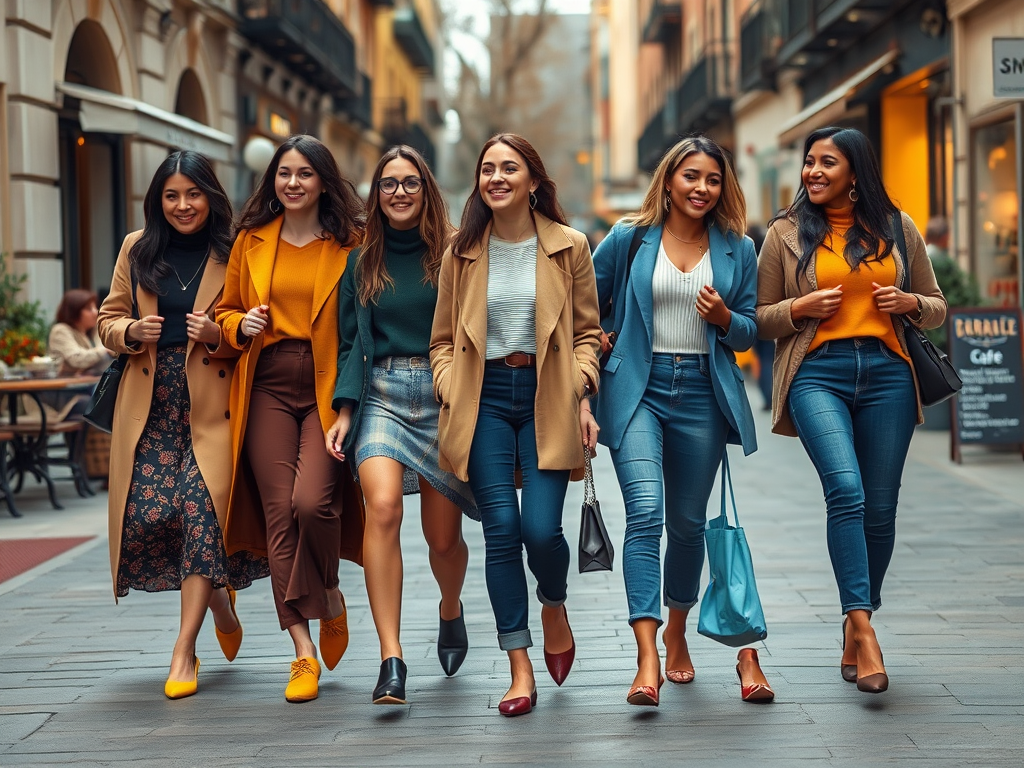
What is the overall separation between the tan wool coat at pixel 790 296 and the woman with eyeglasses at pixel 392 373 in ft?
3.80

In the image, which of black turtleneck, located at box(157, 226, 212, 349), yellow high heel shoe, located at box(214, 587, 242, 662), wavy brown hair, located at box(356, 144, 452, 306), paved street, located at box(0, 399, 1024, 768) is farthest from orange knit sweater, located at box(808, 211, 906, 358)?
yellow high heel shoe, located at box(214, 587, 242, 662)

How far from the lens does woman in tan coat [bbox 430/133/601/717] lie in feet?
15.0

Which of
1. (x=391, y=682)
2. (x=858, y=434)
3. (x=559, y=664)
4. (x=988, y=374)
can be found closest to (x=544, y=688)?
(x=559, y=664)

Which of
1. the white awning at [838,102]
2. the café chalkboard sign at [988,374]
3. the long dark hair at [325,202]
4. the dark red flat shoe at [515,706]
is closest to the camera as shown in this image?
the dark red flat shoe at [515,706]

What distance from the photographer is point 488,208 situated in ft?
15.7

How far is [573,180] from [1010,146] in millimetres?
77113

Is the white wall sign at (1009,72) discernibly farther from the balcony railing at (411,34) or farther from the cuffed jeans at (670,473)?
the balcony railing at (411,34)

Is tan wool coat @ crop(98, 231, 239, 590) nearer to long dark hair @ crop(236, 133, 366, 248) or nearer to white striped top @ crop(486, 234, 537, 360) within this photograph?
long dark hair @ crop(236, 133, 366, 248)

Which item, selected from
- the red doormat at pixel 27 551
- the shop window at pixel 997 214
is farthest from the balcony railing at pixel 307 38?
the red doormat at pixel 27 551

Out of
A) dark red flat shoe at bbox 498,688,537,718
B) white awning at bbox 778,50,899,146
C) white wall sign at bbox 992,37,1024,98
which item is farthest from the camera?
white awning at bbox 778,50,899,146

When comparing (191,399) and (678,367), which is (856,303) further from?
(191,399)

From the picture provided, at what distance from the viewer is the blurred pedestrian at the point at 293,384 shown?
4879 mm

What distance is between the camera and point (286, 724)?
4.52 m

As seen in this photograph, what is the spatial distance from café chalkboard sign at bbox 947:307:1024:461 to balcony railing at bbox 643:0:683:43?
2775cm
